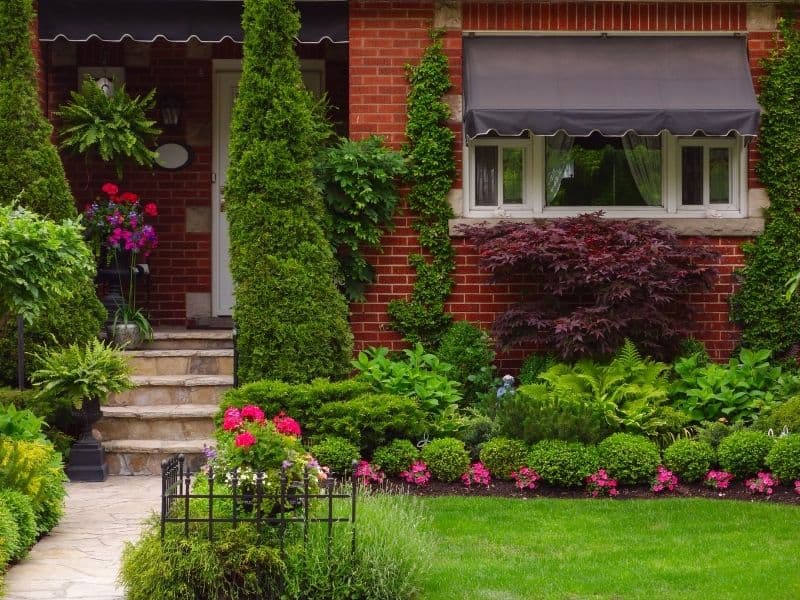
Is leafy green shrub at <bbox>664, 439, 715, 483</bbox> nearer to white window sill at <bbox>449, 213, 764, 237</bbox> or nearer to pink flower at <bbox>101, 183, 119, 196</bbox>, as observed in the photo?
white window sill at <bbox>449, 213, 764, 237</bbox>

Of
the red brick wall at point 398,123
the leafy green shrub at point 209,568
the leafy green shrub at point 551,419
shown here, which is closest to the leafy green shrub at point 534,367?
the red brick wall at point 398,123

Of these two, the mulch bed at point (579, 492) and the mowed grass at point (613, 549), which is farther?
the mulch bed at point (579, 492)

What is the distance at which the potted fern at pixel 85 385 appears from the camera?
30.7 ft

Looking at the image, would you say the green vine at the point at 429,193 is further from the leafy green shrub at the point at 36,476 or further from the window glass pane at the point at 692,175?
the leafy green shrub at the point at 36,476

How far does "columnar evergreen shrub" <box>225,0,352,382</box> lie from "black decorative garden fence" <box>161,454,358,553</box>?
3693 millimetres

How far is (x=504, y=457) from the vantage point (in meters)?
8.98

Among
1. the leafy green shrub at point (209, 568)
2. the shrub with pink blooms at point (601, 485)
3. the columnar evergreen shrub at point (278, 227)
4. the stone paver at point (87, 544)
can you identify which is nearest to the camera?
the leafy green shrub at point (209, 568)

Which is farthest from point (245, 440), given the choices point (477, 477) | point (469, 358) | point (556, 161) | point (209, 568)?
point (556, 161)

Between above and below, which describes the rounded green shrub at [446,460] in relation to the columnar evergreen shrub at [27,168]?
below

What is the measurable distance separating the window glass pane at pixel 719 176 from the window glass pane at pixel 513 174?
5.74 feet

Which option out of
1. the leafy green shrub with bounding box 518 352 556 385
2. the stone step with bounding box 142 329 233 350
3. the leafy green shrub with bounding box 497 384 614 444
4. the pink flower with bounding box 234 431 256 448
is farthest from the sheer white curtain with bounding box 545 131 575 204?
the pink flower with bounding box 234 431 256 448

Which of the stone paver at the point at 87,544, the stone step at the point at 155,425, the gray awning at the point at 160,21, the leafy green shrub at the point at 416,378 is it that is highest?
the gray awning at the point at 160,21

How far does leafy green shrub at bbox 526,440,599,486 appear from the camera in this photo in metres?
8.71

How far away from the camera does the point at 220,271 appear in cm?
Result: 1268
